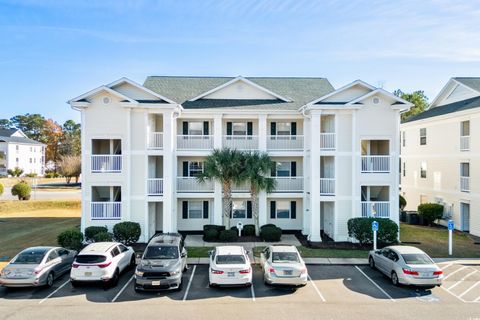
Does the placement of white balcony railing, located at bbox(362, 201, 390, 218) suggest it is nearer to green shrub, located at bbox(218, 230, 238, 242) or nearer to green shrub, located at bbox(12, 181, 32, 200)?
green shrub, located at bbox(218, 230, 238, 242)

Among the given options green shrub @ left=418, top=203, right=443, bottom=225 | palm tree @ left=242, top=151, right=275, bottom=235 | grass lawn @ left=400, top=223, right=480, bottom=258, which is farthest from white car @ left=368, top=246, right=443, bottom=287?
green shrub @ left=418, top=203, right=443, bottom=225

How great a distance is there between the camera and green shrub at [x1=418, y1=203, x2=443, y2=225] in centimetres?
2730

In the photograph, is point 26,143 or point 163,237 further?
point 26,143

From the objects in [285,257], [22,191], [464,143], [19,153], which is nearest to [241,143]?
[285,257]

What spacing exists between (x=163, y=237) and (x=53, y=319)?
259 inches

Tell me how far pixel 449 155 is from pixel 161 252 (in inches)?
943

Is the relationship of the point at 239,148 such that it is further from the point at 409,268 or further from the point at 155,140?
the point at 409,268

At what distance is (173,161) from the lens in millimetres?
23000

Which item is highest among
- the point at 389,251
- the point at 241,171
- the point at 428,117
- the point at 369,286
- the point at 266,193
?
the point at 428,117

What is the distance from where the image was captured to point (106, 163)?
71.6 feet

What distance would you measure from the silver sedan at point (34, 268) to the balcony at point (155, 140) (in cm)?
878

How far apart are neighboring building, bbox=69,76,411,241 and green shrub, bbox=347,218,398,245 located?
1.42m

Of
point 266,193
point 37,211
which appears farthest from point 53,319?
point 37,211

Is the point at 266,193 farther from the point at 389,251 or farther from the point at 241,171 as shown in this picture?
the point at 389,251
